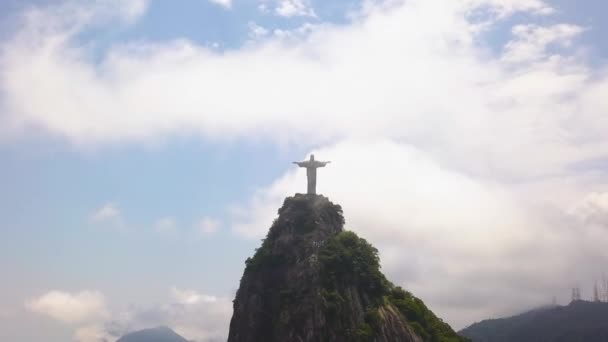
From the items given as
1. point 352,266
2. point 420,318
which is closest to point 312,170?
point 352,266

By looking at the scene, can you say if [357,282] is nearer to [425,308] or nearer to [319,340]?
[319,340]

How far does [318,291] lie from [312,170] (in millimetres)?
19860

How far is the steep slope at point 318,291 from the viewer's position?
69.1 m

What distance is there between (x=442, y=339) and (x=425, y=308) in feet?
28.7

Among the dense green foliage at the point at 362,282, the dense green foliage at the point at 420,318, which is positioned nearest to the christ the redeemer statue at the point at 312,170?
the dense green foliage at the point at 362,282

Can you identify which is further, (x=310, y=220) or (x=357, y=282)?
(x=310, y=220)

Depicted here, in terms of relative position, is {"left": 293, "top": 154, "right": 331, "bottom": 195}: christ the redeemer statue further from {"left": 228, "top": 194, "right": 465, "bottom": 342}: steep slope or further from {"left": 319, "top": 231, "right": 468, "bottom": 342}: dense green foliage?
{"left": 319, "top": 231, "right": 468, "bottom": 342}: dense green foliage

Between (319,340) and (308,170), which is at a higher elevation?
(308,170)

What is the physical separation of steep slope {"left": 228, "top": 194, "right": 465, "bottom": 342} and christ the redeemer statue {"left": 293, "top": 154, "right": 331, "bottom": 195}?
56.9 inches

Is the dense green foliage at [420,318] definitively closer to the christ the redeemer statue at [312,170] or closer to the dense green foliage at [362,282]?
the dense green foliage at [362,282]

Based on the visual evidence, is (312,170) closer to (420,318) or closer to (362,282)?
(362,282)

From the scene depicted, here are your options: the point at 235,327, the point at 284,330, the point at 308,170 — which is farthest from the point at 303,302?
the point at 308,170

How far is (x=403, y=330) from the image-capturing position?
73.2 meters

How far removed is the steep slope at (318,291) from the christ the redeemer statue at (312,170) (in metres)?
1.45
